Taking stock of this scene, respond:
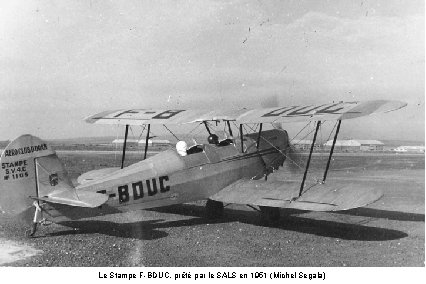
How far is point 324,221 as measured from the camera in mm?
9820

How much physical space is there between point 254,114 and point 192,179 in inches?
75.2

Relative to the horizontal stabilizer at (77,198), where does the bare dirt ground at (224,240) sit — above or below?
below

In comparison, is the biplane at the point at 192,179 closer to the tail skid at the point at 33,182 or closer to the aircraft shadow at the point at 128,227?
the tail skid at the point at 33,182

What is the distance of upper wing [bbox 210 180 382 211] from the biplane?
0.02 m

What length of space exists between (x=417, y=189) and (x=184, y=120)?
9.83 meters

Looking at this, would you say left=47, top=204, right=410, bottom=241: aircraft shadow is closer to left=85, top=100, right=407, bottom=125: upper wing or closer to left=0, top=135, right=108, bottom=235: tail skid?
left=0, top=135, right=108, bottom=235: tail skid

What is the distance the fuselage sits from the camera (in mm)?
8227

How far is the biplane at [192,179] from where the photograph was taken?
7355mm

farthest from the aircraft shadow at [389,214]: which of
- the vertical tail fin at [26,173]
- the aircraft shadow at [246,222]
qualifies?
the vertical tail fin at [26,173]

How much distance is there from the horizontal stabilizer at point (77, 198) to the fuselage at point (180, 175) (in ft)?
0.73

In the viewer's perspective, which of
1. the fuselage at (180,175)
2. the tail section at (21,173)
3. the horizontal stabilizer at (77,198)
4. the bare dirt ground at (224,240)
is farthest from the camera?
the fuselage at (180,175)

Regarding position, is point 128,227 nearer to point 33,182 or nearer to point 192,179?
point 192,179

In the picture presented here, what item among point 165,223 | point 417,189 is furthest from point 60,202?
point 417,189
